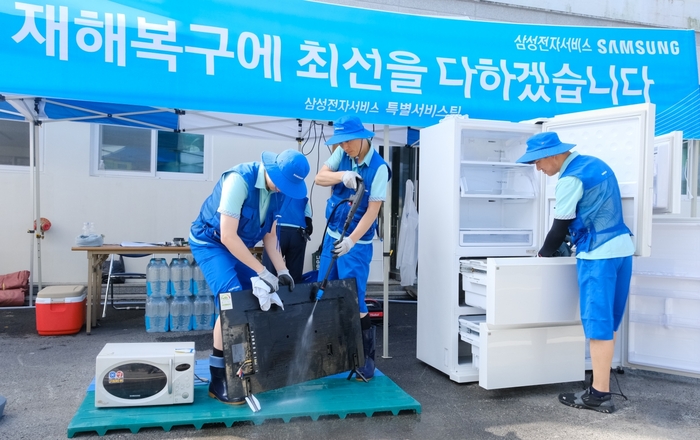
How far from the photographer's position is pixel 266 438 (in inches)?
114

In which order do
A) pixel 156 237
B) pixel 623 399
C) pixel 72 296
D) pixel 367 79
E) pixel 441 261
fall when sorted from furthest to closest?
1. pixel 156 237
2. pixel 72 296
3. pixel 367 79
4. pixel 441 261
5. pixel 623 399

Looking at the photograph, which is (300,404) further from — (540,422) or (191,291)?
(191,291)

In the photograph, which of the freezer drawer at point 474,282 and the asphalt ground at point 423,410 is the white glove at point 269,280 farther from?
the freezer drawer at point 474,282

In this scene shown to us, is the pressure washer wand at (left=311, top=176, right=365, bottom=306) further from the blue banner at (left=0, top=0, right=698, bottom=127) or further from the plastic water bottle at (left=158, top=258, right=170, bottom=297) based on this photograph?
the plastic water bottle at (left=158, top=258, right=170, bottom=297)

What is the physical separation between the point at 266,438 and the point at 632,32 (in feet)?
16.5

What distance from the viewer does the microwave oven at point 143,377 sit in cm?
300

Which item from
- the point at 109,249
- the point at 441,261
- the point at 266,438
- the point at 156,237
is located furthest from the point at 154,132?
the point at 266,438

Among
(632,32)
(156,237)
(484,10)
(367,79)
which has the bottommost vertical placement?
(156,237)

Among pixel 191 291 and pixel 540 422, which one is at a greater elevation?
pixel 191 291

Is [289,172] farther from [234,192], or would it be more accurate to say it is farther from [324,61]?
[324,61]

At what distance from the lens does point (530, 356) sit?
11.8ft

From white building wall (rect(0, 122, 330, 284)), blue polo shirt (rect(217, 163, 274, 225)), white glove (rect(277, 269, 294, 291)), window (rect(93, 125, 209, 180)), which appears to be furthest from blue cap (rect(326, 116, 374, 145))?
window (rect(93, 125, 209, 180))

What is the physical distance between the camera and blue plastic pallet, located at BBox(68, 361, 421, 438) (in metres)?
2.90

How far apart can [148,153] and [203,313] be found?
285 centimetres
